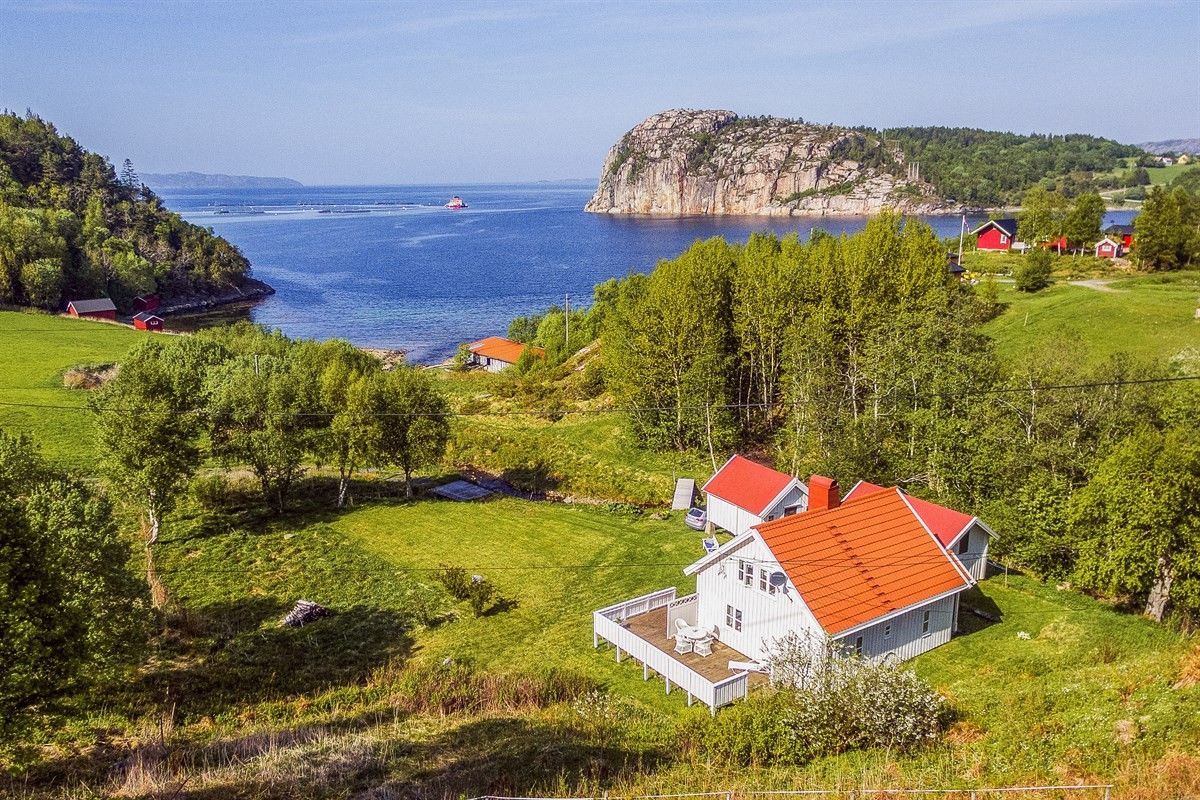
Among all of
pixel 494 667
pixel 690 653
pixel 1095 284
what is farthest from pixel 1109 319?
pixel 494 667

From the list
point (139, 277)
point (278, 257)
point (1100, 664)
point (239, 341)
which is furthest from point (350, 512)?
point (278, 257)

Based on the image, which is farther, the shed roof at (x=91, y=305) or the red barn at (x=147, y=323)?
the shed roof at (x=91, y=305)

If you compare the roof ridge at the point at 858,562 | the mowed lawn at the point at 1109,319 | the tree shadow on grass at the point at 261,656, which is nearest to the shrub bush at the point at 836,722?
the roof ridge at the point at 858,562

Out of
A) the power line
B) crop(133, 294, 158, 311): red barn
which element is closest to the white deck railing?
the power line

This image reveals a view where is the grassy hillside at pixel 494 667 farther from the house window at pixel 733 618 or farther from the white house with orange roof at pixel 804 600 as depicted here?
the house window at pixel 733 618

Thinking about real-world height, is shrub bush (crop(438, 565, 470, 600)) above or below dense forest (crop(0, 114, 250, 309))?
below

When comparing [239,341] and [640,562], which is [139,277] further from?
[640,562]

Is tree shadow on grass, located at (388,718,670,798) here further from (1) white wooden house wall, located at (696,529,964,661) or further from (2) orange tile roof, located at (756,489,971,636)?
(2) orange tile roof, located at (756,489,971,636)
